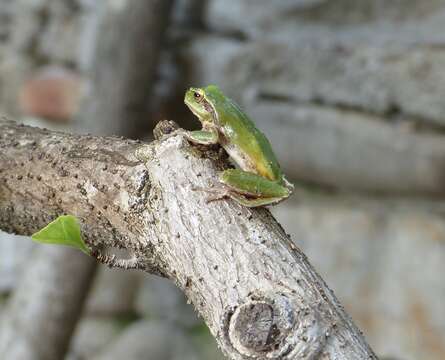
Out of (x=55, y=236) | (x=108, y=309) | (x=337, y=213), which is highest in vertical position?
(x=55, y=236)

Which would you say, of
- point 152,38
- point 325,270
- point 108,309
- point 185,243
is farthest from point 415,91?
point 185,243

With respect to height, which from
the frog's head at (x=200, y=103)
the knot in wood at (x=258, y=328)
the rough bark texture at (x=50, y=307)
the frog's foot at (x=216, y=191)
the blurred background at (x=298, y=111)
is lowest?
the rough bark texture at (x=50, y=307)

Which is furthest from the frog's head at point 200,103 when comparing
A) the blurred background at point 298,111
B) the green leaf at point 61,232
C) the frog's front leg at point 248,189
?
the blurred background at point 298,111

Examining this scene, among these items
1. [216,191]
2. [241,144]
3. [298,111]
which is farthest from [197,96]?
[298,111]

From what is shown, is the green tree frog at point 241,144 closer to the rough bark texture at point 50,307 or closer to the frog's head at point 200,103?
the frog's head at point 200,103

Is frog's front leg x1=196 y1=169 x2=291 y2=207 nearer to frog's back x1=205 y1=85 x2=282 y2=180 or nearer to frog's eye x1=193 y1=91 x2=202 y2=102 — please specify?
frog's back x1=205 y1=85 x2=282 y2=180

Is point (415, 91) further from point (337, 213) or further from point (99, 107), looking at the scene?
point (99, 107)

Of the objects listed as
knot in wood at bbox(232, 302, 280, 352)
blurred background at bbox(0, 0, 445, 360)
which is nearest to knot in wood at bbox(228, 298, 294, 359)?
knot in wood at bbox(232, 302, 280, 352)
